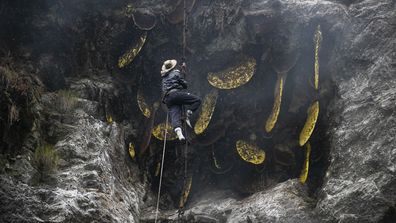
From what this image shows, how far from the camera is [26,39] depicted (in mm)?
11430

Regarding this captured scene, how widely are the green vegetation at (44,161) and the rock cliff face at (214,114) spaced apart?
116 mm

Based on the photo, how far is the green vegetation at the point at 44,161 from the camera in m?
8.55

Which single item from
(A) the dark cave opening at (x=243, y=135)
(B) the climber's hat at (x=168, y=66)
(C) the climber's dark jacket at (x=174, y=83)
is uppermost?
(B) the climber's hat at (x=168, y=66)

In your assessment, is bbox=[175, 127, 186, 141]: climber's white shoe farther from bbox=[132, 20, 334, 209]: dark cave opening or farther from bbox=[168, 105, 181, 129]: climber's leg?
bbox=[132, 20, 334, 209]: dark cave opening

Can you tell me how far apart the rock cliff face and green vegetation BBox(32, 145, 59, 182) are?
0.12 metres

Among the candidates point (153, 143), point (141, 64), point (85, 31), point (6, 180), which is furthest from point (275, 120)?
point (6, 180)

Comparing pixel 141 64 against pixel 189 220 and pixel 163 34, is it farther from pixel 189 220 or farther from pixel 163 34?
pixel 189 220

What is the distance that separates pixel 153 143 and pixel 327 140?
424 centimetres

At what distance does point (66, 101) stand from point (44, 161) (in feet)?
7.01

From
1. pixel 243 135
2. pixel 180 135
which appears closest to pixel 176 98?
pixel 180 135

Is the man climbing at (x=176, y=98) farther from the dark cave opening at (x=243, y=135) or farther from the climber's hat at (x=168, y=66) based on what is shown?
the dark cave opening at (x=243, y=135)

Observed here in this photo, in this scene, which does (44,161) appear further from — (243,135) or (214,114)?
(243,135)

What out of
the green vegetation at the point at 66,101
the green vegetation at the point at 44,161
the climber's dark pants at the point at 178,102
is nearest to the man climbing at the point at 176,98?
the climber's dark pants at the point at 178,102

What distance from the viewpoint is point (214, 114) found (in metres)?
12.3
